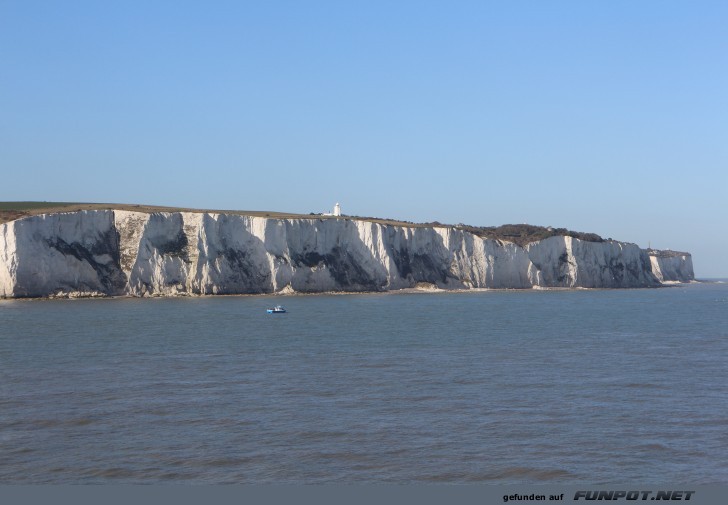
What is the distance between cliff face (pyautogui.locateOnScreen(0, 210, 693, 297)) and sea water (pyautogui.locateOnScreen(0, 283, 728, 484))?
29.3 m

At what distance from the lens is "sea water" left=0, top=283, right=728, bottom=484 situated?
1341 cm

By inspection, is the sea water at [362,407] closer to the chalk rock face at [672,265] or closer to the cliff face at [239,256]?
the cliff face at [239,256]

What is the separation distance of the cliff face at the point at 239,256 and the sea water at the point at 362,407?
96.1 feet

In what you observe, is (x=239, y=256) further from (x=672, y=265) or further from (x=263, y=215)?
(x=672, y=265)

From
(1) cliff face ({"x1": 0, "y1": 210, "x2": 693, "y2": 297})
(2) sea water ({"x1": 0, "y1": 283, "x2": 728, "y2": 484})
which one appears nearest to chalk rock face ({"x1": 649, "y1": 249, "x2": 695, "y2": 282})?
(1) cliff face ({"x1": 0, "y1": 210, "x2": 693, "y2": 297})

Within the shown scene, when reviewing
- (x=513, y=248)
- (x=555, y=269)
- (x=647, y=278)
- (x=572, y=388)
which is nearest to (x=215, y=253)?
(x=513, y=248)

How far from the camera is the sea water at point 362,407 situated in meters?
13.4

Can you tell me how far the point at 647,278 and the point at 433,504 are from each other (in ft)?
369

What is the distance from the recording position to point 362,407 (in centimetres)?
1819

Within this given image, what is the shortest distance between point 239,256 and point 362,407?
5654 centimetres

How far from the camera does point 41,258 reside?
64.2 m

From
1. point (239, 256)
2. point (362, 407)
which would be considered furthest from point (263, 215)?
point (362, 407)

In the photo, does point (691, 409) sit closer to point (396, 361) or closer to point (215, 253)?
point (396, 361)

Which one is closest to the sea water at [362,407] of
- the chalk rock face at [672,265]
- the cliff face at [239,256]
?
the cliff face at [239,256]
